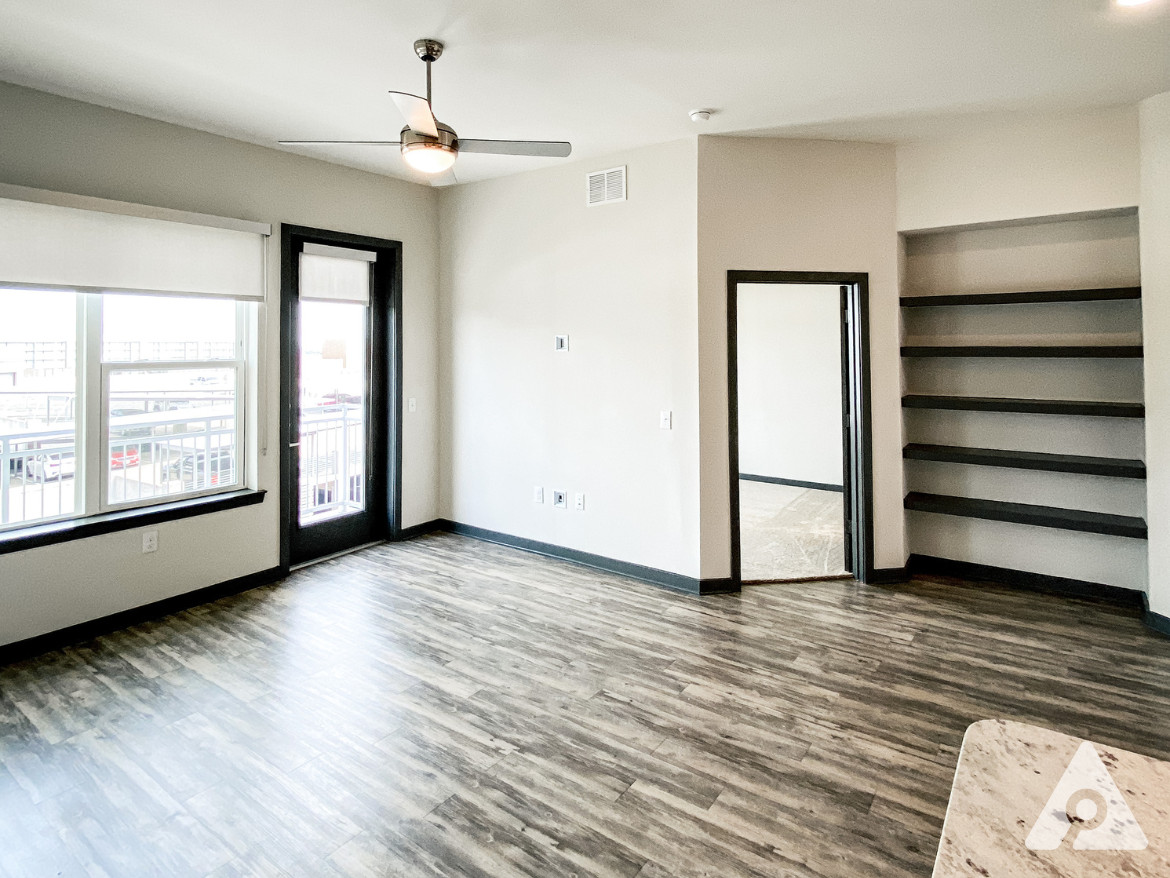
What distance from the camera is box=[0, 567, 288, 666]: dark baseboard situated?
333 centimetres

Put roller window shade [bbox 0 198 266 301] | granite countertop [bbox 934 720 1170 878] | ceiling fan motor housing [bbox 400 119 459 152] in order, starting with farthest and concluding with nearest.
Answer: roller window shade [bbox 0 198 266 301]
ceiling fan motor housing [bbox 400 119 459 152]
granite countertop [bbox 934 720 1170 878]

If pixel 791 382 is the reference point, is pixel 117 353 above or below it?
below

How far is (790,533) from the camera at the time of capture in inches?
222

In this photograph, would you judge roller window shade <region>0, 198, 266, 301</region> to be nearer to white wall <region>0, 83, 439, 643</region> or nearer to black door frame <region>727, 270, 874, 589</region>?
white wall <region>0, 83, 439, 643</region>

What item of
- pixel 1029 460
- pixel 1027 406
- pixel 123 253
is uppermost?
pixel 123 253

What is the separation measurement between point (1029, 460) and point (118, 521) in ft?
18.1

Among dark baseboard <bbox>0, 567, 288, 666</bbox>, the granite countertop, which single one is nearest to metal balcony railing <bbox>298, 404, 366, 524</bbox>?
Answer: dark baseboard <bbox>0, 567, 288, 666</bbox>

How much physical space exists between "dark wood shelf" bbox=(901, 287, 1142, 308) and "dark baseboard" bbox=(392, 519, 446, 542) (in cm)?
409

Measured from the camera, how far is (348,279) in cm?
500

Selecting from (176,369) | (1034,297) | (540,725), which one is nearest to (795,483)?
(1034,297)

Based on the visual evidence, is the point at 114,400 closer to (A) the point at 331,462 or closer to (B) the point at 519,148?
(A) the point at 331,462

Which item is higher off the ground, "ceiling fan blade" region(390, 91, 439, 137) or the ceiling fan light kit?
"ceiling fan blade" region(390, 91, 439, 137)
